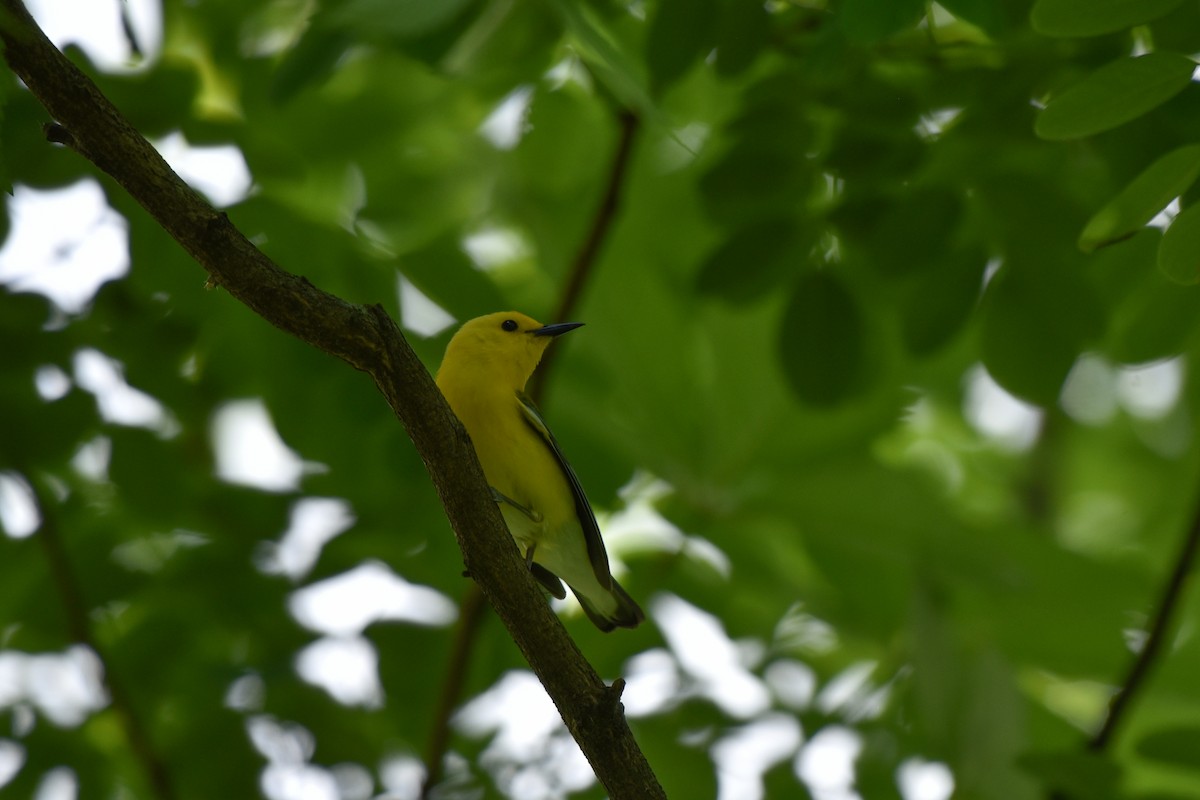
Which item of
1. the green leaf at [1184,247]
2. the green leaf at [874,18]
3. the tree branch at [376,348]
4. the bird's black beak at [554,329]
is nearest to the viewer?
the tree branch at [376,348]

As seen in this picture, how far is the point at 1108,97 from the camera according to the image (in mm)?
3041

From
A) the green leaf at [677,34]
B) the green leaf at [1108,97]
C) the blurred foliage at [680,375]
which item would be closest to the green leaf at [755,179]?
the blurred foliage at [680,375]

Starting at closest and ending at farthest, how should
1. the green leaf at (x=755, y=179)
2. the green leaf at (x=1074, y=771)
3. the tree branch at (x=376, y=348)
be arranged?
the tree branch at (x=376, y=348) < the green leaf at (x=1074, y=771) < the green leaf at (x=755, y=179)

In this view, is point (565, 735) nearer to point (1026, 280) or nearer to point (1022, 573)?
point (1022, 573)

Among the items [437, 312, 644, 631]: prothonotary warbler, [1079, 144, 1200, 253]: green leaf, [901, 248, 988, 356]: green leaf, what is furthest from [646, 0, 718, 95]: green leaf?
[1079, 144, 1200, 253]: green leaf

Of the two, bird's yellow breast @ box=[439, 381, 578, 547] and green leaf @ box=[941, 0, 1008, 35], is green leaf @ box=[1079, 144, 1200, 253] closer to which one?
green leaf @ box=[941, 0, 1008, 35]

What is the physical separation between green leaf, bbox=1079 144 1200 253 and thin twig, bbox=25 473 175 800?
345cm

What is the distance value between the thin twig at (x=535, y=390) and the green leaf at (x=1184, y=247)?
211cm

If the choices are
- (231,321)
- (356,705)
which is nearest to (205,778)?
(356,705)

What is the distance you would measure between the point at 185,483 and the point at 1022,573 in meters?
3.09

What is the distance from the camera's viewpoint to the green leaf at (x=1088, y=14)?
9.83 ft

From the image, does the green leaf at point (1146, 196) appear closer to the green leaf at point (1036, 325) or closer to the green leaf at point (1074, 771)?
the green leaf at point (1036, 325)

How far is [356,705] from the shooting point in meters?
4.62

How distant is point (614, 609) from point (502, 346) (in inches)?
45.6
